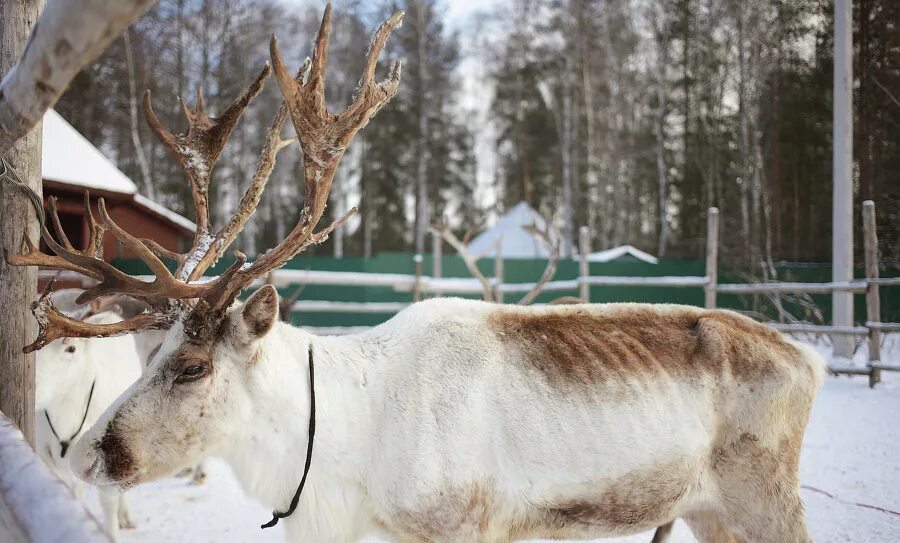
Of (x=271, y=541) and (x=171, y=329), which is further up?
(x=171, y=329)

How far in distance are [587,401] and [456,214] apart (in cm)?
2549

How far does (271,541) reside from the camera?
3416 millimetres

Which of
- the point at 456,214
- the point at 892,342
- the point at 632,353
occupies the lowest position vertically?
the point at 892,342

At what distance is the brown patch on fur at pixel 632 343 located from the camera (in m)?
2.19

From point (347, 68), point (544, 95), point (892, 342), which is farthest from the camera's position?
point (544, 95)

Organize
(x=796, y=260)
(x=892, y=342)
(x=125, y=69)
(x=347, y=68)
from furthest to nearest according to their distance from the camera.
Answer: (x=347, y=68)
(x=125, y=69)
(x=796, y=260)
(x=892, y=342)

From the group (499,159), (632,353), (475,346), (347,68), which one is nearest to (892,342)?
(632,353)

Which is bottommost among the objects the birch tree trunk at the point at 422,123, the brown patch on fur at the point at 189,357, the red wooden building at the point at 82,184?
the brown patch on fur at the point at 189,357

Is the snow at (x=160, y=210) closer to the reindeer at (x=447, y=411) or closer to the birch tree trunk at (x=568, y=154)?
the birch tree trunk at (x=568, y=154)

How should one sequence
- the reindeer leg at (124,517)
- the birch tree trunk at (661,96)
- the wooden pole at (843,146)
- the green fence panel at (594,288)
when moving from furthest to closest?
the birch tree trunk at (661,96)
the green fence panel at (594,288)
the wooden pole at (843,146)
the reindeer leg at (124,517)

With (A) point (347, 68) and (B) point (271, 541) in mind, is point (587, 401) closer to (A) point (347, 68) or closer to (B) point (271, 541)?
(B) point (271, 541)

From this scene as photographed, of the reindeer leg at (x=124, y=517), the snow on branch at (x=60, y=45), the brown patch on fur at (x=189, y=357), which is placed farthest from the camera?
the reindeer leg at (x=124, y=517)

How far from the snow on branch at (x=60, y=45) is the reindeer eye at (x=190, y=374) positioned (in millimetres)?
1002

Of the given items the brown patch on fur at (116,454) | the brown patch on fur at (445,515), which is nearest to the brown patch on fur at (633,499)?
the brown patch on fur at (445,515)
